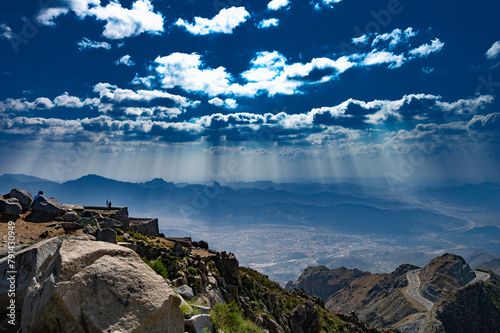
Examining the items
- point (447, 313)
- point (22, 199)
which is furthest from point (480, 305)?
point (22, 199)

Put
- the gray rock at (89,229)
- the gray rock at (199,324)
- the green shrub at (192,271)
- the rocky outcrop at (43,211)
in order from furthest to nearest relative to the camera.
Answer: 1. the green shrub at (192,271)
2. the rocky outcrop at (43,211)
3. the gray rock at (89,229)
4. the gray rock at (199,324)

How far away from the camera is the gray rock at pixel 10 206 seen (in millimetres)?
23688

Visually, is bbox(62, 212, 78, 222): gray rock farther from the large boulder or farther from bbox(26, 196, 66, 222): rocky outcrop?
the large boulder

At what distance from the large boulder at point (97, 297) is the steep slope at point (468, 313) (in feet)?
520

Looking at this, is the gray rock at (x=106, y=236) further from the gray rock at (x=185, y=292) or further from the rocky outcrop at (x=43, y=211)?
the gray rock at (x=185, y=292)

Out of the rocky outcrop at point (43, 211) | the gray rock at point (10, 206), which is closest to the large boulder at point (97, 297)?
the gray rock at point (10, 206)

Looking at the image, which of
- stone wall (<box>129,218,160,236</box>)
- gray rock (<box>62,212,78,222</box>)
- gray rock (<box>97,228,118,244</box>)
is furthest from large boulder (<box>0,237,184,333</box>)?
stone wall (<box>129,218,160,236</box>)

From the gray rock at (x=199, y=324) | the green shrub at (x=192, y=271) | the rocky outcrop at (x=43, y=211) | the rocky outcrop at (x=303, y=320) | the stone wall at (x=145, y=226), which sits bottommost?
the rocky outcrop at (x=303, y=320)

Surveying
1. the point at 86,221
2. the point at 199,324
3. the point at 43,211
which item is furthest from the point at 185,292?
the point at 43,211

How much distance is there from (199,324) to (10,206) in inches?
811

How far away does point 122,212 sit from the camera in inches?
1695

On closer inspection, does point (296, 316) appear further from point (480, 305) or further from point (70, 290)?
point (480, 305)

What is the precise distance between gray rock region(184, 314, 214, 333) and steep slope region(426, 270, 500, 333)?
6101 inches

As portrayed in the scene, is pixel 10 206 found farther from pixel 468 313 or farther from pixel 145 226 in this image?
pixel 468 313
